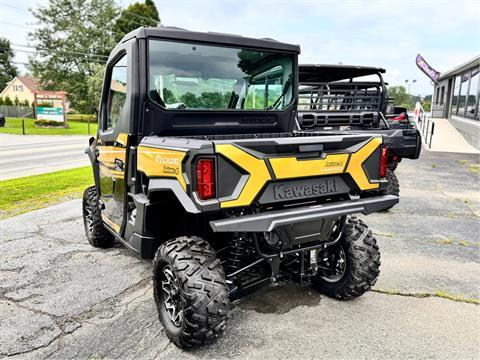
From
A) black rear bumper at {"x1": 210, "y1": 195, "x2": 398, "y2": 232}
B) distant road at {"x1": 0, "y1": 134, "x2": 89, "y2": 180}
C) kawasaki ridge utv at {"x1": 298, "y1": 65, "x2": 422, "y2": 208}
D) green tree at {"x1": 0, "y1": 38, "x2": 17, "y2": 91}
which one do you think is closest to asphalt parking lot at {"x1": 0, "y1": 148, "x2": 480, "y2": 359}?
black rear bumper at {"x1": 210, "y1": 195, "x2": 398, "y2": 232}

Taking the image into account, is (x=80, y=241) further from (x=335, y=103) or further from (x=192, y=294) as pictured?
(x=335, y=103)

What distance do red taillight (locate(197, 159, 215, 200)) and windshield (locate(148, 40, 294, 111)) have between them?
1053 mm

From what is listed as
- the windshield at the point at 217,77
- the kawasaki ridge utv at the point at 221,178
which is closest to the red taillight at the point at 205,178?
the kawasaki ridge utv at the point at 221,178

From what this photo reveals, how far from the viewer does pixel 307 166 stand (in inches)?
107

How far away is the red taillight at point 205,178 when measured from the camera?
7.81 feet

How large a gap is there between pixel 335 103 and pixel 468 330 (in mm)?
4770

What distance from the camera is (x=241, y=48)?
3.48m

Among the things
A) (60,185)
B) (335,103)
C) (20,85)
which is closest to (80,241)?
(60,185)

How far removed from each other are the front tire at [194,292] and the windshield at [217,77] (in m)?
1.27

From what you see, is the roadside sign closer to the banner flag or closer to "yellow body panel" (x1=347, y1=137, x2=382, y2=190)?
the banner flag

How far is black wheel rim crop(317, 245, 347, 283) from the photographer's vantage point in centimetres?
342

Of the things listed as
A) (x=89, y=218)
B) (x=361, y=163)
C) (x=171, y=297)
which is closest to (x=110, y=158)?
(x=89, y=218)

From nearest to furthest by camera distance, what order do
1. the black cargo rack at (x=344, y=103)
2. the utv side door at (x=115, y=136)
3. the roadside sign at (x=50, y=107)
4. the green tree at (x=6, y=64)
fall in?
1. the utv side door at (x=115, y=136)
2. the black cargo rack at (x=344, y=103)
3. the roadside sign at (x=50, y=107)
4. the green tree at (x=6, y=64)

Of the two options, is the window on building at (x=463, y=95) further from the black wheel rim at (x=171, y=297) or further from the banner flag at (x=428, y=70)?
the black wheel rim at (x=171, y=297)
